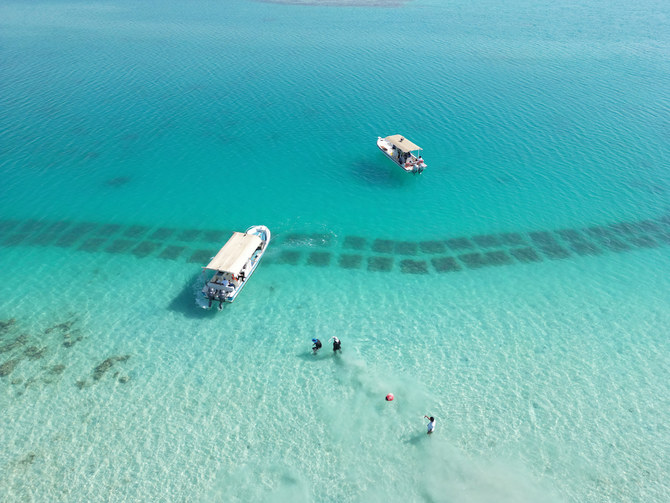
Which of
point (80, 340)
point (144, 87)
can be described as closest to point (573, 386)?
point (80, 340)

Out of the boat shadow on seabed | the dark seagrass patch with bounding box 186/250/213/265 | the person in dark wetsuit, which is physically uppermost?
the person in dark wetsuit

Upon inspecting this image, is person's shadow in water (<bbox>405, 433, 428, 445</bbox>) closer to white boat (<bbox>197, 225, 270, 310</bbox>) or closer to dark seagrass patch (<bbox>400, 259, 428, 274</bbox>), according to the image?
dark seagrass patch (<bbox>400, 259, 428, 274</bbox>)

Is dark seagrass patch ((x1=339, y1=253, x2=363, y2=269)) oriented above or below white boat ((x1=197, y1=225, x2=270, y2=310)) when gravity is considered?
below

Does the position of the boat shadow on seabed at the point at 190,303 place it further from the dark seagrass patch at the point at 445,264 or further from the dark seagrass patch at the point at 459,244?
the dark seagrass patch at the point at 459,244

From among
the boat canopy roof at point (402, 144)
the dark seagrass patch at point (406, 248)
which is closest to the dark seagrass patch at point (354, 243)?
the dark seagrass patch at point (406, 248)

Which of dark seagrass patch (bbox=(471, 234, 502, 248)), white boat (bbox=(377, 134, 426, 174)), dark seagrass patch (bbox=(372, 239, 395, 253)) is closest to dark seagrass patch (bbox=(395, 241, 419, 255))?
dark seagrass patch (bbox=(372, 239, 395, 253))

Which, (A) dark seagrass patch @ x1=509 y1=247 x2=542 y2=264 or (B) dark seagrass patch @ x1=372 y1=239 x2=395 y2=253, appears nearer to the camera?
(A) dark seagrass patch @ x1=509 y1=247 x2=542 y2=264
